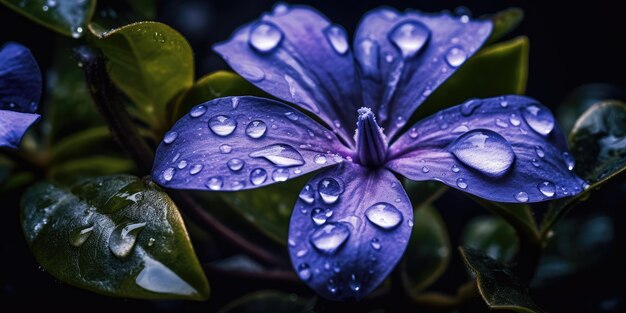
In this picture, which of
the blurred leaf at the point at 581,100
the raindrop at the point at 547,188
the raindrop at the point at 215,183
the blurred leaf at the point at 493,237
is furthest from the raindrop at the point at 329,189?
the blurred leaf at the point at 581,100

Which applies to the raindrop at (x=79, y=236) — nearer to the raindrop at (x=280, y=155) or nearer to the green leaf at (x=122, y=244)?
the green leaf at (x=122, y=244)

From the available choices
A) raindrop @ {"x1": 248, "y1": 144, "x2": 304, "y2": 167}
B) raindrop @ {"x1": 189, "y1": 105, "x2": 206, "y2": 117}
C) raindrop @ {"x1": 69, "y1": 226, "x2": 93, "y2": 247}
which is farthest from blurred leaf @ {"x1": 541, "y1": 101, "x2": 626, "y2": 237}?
raindrop @ {"x1": 69, "y1": 226, "x2": 93, "y2": 247}

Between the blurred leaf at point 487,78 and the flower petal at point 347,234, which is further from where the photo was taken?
the blurred leaf at point 487,78

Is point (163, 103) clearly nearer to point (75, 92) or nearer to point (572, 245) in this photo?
point (75, 92)

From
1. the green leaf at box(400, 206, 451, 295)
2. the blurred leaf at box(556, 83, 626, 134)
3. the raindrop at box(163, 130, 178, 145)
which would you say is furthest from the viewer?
the blurred leaf at box(556, 83, 626, 134)

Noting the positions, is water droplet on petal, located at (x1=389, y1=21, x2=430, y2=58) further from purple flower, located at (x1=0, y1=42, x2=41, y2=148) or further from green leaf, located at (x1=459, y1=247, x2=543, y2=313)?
purple flower, located at (x1=0, y1=42, x2=41, y2=148)

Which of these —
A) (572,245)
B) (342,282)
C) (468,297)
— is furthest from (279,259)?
(572,245)

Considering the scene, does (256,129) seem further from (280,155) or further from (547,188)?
(547,188)
